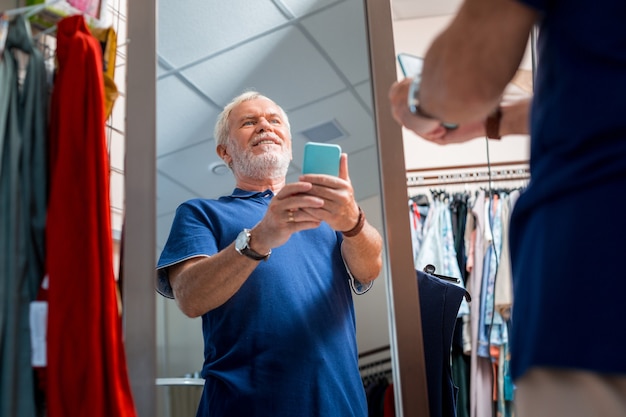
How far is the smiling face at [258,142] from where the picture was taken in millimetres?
1756

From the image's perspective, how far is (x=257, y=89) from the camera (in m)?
1.95

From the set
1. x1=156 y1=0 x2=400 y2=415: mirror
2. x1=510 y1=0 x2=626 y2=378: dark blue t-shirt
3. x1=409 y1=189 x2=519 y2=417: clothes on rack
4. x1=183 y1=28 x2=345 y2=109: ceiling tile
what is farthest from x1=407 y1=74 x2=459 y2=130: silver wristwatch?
x1=409 y1=189 x2=519 y2=417: clothes on rack

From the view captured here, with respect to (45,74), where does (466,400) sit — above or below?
below

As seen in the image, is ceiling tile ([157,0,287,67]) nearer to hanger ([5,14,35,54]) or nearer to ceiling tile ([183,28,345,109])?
ceiling tile ([183,28,345,109])

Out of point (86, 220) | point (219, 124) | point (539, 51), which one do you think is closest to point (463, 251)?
point (219, 124)

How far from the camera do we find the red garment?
107 cm

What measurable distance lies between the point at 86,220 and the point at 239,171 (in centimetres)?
67

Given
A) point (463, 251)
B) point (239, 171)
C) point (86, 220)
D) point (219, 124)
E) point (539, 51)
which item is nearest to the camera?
point (539, 51)

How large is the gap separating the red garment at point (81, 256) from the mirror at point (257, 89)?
365 millimetres

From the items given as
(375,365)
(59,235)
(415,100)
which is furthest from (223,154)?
(415,100)

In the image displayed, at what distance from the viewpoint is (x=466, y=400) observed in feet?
8.32

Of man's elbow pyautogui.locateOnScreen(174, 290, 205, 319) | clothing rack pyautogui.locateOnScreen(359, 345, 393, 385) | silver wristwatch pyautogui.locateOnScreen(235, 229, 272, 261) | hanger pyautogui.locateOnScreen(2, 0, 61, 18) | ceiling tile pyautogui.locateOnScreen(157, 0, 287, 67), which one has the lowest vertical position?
clothing rack pyautogui.locateOnScreen(359, 345, 393, 385)

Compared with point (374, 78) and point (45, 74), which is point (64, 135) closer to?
point (45, 74)

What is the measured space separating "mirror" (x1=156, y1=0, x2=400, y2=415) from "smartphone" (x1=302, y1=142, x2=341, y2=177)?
0.26 meters
